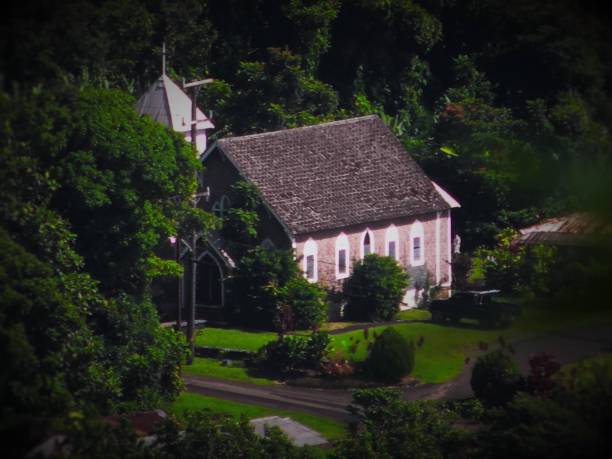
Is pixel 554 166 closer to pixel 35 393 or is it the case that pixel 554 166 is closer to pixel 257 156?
pixel 35 393

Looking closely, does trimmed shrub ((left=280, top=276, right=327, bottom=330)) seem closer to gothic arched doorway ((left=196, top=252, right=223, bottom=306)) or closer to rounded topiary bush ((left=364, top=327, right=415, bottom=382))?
gothic arched doorway ((left=196, top=252, right=223, bottom=306))

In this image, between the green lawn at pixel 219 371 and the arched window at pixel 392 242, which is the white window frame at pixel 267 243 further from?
the green lawn at pixel 219 371

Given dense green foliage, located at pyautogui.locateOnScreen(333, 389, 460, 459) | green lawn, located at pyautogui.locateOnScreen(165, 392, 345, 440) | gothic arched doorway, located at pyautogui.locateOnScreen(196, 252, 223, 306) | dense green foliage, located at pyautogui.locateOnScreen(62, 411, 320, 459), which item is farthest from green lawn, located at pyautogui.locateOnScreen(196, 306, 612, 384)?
dense green foliage, located at pyautogui.locateOnScreen(62, 411, 320, 459)

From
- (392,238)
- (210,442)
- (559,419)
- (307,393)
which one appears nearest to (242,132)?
(392,238)

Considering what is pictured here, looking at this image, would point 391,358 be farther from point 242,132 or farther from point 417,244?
point 242,132

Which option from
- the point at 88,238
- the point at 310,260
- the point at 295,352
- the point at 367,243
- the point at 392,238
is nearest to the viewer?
the point at 88,238

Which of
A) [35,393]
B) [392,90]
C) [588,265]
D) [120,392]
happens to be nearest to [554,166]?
[588,265]
